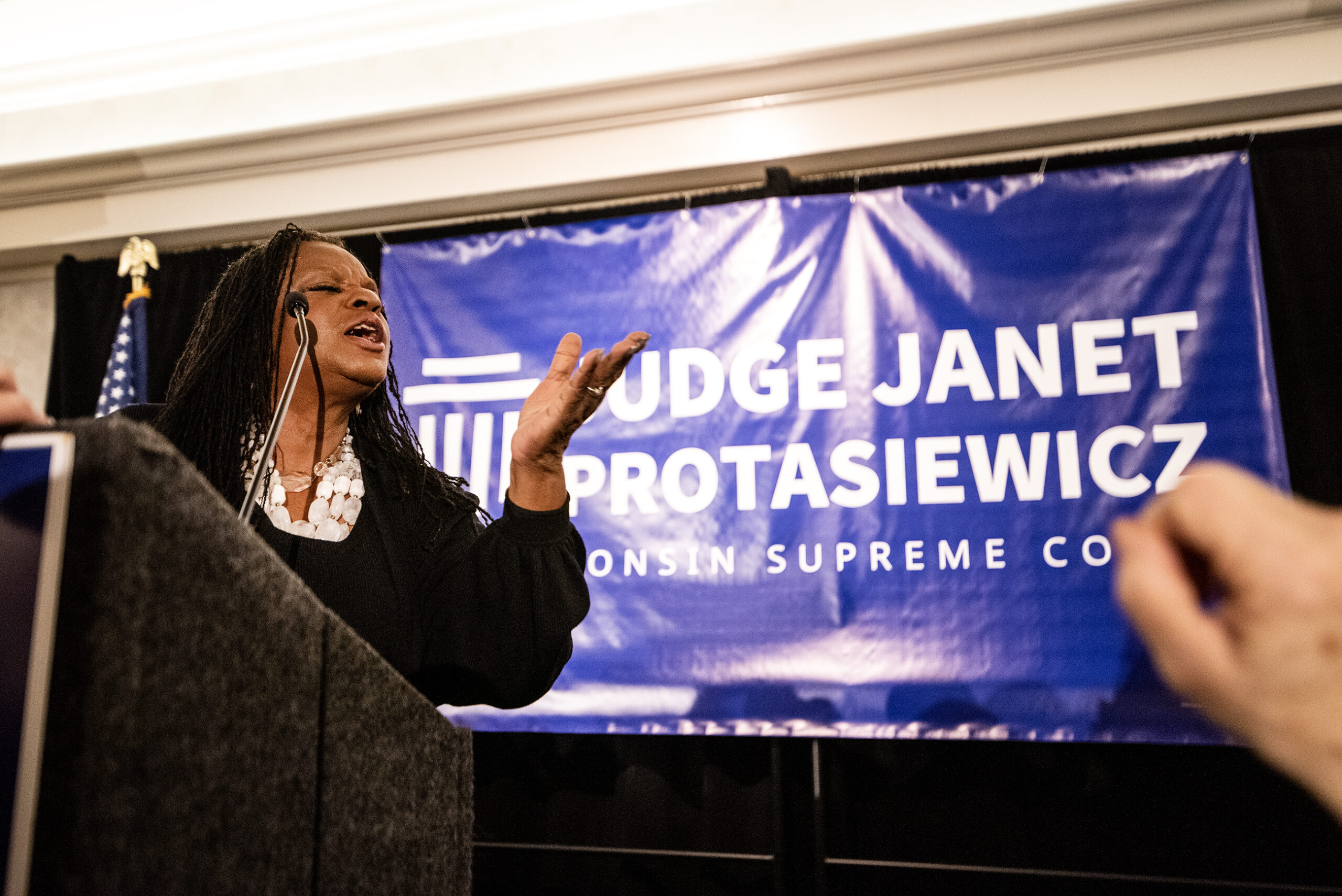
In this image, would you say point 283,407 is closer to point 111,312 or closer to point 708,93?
point 708,93

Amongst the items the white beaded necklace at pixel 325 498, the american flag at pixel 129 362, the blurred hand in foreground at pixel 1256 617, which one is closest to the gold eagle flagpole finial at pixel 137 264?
the american flag at pixel 129 362

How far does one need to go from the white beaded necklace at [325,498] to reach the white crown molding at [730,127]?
1.77 m

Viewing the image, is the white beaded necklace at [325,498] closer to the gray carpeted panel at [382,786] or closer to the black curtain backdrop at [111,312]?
the gray carpeted panel at [382,786]

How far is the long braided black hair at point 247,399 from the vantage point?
1407 mm

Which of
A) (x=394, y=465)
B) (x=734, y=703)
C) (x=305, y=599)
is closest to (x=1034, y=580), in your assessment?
(x=734, y=703)

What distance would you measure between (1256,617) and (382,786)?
0.64m

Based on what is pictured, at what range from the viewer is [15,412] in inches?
19.8

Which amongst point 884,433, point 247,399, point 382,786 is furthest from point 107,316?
point 382,786

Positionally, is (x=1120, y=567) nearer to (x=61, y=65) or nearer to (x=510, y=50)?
(x=510, y=50)

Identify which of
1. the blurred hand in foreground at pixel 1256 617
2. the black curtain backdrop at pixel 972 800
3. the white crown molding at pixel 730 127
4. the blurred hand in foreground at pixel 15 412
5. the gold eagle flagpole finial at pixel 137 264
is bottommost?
the black curtain backdrop at pixel 972 800

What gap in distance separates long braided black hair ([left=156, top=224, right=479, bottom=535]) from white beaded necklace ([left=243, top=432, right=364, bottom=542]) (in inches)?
1.9

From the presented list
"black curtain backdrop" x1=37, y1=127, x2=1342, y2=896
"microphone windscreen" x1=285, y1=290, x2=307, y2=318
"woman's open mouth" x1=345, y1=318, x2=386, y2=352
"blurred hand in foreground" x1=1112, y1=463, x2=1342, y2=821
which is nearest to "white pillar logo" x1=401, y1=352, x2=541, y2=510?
"black curtain backdrop" x1=37, y1=127, x2=1342, y2=896

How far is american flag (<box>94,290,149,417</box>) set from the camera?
116 inches

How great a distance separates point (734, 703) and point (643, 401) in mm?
889
